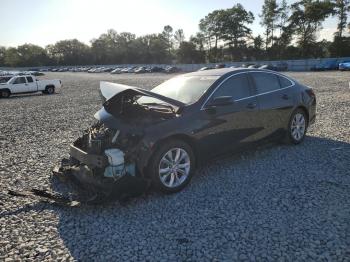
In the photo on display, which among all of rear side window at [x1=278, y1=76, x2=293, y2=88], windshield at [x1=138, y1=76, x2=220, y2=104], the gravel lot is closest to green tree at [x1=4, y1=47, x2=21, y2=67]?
windshield at [x1=138, y1=76, x2=220, y2=104]

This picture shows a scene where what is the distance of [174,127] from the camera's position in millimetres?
5016

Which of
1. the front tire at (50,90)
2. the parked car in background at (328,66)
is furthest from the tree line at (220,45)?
the front tire at (50,90)

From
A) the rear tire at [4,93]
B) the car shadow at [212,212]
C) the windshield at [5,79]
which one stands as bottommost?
the car shadow at [212,212]

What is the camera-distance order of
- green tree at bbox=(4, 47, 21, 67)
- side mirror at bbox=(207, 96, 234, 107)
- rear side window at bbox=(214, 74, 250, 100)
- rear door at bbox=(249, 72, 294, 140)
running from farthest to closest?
green tree at bbox=(4, 47, 21, 67), rear door at bbox=(249, 72, 294, 140), rear side window at bbox=(214, 74, 250, 100), side mirror at bbox=(207, 96, 234, 107)

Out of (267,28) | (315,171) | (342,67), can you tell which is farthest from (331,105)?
(267,28)

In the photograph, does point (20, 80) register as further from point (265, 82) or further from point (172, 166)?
point (172, 166)

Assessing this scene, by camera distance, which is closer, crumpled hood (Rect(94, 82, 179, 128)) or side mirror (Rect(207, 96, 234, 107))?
crumpled hood (Rect(94, 82, 179, 128))

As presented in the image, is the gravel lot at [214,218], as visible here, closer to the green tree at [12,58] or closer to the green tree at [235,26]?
the green tree at [235,26]

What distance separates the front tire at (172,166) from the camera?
4883mm

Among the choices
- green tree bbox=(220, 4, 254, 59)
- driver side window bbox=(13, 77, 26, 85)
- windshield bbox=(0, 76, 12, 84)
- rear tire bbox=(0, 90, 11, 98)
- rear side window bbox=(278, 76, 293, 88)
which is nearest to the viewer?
rear side window bbox=(278, 76, 293, 88)

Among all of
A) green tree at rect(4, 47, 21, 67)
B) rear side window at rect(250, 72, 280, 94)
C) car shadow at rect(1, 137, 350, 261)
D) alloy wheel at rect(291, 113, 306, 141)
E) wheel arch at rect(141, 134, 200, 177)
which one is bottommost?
car shadow at rect(1, 137, 350, 261)

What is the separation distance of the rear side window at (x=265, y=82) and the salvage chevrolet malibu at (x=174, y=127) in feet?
0.07

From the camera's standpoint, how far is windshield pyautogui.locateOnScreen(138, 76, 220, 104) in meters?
5.69

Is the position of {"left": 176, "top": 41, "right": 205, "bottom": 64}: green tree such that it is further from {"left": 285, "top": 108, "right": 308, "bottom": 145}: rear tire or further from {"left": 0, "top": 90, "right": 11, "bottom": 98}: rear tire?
{"left": 285, "top": 108, "right": 308, "bottom": 145}: rear tire
